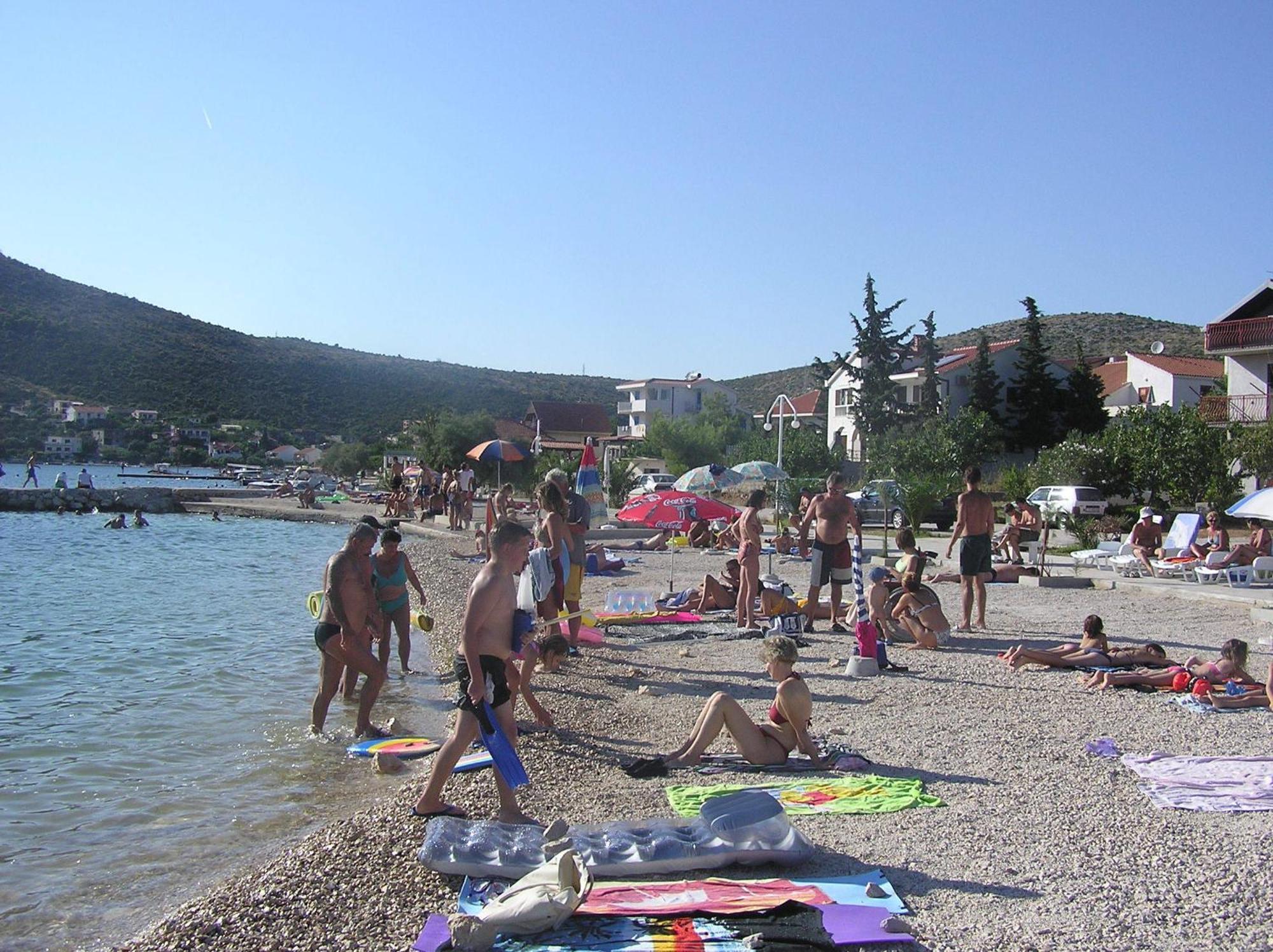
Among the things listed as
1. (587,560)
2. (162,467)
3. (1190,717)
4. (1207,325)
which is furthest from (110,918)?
(162,467)

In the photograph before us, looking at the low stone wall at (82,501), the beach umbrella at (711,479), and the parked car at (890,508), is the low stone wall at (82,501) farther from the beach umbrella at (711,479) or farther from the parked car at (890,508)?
the beach umbrella at (711,479)

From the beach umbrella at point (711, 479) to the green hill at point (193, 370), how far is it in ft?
248

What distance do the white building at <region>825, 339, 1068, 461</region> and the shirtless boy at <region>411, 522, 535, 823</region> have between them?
4338cm

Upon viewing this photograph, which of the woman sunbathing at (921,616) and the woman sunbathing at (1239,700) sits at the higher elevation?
the woman sunbathing at (921,616)

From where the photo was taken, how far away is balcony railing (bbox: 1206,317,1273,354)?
32438mm

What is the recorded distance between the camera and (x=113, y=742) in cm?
837

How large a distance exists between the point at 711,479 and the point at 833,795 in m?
10.7

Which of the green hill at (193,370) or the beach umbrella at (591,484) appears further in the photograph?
the green hill at (193,370)

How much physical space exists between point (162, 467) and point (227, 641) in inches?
3127

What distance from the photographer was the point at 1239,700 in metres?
7.44

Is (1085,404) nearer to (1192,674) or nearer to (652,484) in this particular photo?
(652,484)

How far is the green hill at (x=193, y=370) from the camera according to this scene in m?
82.5

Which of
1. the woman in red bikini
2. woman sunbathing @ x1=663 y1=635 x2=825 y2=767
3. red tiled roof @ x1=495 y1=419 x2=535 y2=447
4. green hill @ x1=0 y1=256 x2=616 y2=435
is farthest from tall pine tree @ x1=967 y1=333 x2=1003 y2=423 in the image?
green hill @ x1=0 y1=256 x2=616 y2=435

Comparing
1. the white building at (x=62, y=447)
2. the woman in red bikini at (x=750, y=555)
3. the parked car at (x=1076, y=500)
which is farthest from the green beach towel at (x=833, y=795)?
the white building at (x=62, y=447)
